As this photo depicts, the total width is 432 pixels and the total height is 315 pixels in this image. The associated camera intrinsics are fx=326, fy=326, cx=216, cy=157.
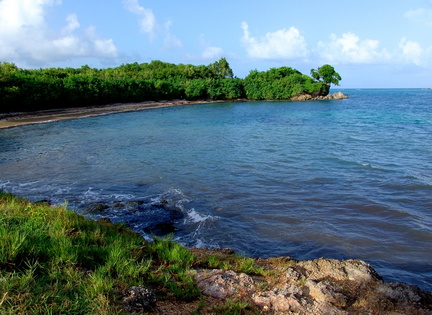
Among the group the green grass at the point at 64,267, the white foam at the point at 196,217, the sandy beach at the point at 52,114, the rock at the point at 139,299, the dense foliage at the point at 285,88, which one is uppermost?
the dense foliage at the point at 285,88

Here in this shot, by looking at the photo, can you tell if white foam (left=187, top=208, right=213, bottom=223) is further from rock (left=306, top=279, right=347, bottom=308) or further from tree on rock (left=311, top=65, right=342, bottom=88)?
tree on rock (left=311, top=65, right=342, bottom=88)

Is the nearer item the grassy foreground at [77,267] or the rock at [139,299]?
the grassy foreground at [77,267]

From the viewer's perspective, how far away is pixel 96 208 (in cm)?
1185

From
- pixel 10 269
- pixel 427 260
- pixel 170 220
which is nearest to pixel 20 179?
pixel 170 220

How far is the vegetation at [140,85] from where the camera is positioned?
166 feet

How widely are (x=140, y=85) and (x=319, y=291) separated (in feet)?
267

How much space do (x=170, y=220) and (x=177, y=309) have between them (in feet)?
22.3

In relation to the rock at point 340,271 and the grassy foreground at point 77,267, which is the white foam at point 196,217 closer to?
the grassy foreground at point 77,267

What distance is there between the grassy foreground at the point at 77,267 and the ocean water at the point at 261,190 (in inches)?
128

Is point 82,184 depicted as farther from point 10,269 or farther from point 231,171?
point 10,269

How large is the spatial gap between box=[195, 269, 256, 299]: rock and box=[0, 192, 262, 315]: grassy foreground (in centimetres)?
19

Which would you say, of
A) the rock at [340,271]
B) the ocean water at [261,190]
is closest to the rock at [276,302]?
the rock at [340,271]

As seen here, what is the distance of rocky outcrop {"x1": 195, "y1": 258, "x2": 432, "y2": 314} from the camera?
464 cm

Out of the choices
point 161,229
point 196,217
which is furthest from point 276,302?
point 196,217
